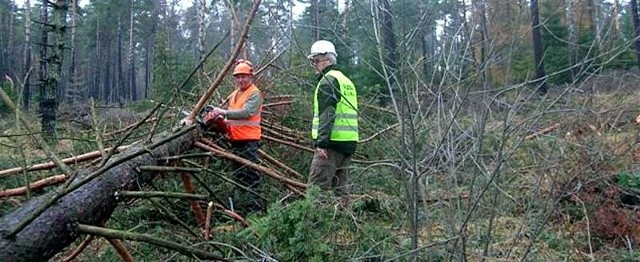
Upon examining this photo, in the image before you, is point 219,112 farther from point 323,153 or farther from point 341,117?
point 341,117

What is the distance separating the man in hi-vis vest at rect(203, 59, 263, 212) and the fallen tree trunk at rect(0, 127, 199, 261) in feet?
4.82

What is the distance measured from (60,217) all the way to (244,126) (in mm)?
2603

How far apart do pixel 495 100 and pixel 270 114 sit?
164 inches

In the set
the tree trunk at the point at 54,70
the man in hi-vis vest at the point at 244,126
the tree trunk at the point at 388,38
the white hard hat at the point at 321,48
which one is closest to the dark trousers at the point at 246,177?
the man in hi-vis vest at the point at 244,126

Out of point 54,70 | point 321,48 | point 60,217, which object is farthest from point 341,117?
point 54,70

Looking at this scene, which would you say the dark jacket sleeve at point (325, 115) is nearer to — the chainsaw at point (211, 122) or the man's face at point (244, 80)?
the chainsaw at point (211, 122)

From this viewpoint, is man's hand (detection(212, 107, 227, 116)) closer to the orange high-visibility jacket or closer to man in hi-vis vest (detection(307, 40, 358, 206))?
the orange high-visibility jacket

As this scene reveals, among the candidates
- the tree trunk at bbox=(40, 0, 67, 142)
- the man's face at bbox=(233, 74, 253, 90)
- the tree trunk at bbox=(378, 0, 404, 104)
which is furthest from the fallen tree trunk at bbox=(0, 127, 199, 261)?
the tree trunk at bbox=(40, 0, 67, 142)

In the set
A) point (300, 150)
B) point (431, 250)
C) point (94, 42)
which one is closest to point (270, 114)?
point (300, 150)

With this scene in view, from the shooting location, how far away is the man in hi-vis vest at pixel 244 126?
4.88 metres

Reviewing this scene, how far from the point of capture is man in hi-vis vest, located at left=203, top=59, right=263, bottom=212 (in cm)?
488

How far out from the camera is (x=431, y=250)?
2850 millimetres

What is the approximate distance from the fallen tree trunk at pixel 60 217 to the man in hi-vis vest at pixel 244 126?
4.82 ft

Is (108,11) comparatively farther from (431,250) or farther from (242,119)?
(431,250)
